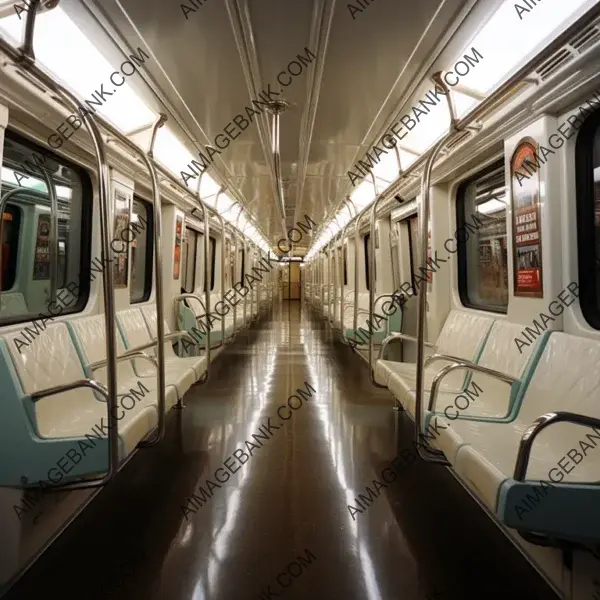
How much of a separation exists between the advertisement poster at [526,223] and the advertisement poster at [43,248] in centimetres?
310

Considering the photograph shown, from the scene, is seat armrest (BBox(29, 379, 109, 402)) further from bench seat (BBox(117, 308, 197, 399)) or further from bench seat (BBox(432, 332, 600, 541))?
bench seat (BBox(432, 332, 600, 541))

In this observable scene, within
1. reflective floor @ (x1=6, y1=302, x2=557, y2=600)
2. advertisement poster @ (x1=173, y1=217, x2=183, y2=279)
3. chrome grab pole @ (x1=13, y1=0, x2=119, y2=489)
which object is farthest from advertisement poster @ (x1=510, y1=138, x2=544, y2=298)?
advertisement poster @ (x1=173, y1=217, x2=183, y2=279)

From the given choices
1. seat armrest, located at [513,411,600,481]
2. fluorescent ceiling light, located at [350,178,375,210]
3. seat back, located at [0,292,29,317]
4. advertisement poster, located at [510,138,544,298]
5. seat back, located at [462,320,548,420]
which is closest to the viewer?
seat armrest, located at [513,411,600,481]

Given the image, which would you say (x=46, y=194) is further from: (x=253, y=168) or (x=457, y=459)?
(x=457, y=459)

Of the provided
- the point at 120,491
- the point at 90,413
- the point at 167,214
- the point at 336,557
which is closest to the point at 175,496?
the point at 120,491

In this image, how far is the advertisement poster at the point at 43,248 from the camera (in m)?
3.05

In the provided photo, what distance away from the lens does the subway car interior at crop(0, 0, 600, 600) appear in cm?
182

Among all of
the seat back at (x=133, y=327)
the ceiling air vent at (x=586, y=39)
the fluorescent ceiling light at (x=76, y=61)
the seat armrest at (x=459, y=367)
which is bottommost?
the seat armrest at (x=459, y=367)

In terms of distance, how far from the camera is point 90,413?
2.54 meters

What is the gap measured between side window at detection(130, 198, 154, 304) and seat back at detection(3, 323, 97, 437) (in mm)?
2028

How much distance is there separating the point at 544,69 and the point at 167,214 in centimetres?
406

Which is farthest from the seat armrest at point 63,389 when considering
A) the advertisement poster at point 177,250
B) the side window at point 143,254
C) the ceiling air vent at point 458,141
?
the advertisement poster at point 177,250

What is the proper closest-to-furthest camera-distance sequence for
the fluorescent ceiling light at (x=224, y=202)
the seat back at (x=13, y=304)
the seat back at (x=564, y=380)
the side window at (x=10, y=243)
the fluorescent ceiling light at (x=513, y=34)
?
1. the seat back at (x=564, y=380)
2. the fluorescent ceiling light at (x=513, y=34)
3. the seat back at (x=13, y=304)
4. the side window at (x=10, y=243)
5. the fluorescent ceiling light at (x=224, y=202)

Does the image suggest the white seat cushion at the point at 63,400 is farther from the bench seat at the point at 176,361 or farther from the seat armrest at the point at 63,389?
the bench seat at the point at 176,361
